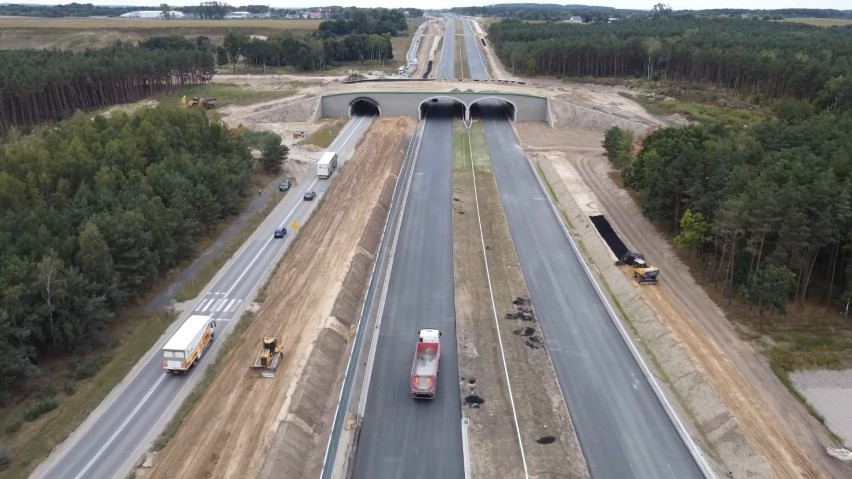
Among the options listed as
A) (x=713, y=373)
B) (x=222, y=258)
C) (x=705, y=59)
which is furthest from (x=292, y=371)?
(x=705, y=59)

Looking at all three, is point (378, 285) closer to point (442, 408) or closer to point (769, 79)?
point (442, 408)

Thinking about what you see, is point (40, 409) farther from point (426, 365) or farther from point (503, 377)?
point (503, 377)

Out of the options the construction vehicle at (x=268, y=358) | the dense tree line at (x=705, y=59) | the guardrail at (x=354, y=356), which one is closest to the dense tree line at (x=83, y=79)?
the guardrail at (x=354, y=356)

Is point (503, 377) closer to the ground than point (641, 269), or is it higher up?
closer to the ground

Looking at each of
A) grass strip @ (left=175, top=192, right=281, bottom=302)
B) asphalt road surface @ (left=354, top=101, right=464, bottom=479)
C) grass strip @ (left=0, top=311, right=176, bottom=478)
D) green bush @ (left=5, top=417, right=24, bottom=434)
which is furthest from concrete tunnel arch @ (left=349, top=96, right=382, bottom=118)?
green bush @ (left=5, top=417, right=24, bottom=434)

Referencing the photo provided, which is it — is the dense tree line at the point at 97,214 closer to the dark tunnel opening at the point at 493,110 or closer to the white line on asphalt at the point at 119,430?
the white line on asphalt at the point at 119,430

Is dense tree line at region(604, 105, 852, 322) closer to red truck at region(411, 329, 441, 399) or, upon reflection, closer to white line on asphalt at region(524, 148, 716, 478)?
white line on asphalt at region(524, 148, 716, 478)
